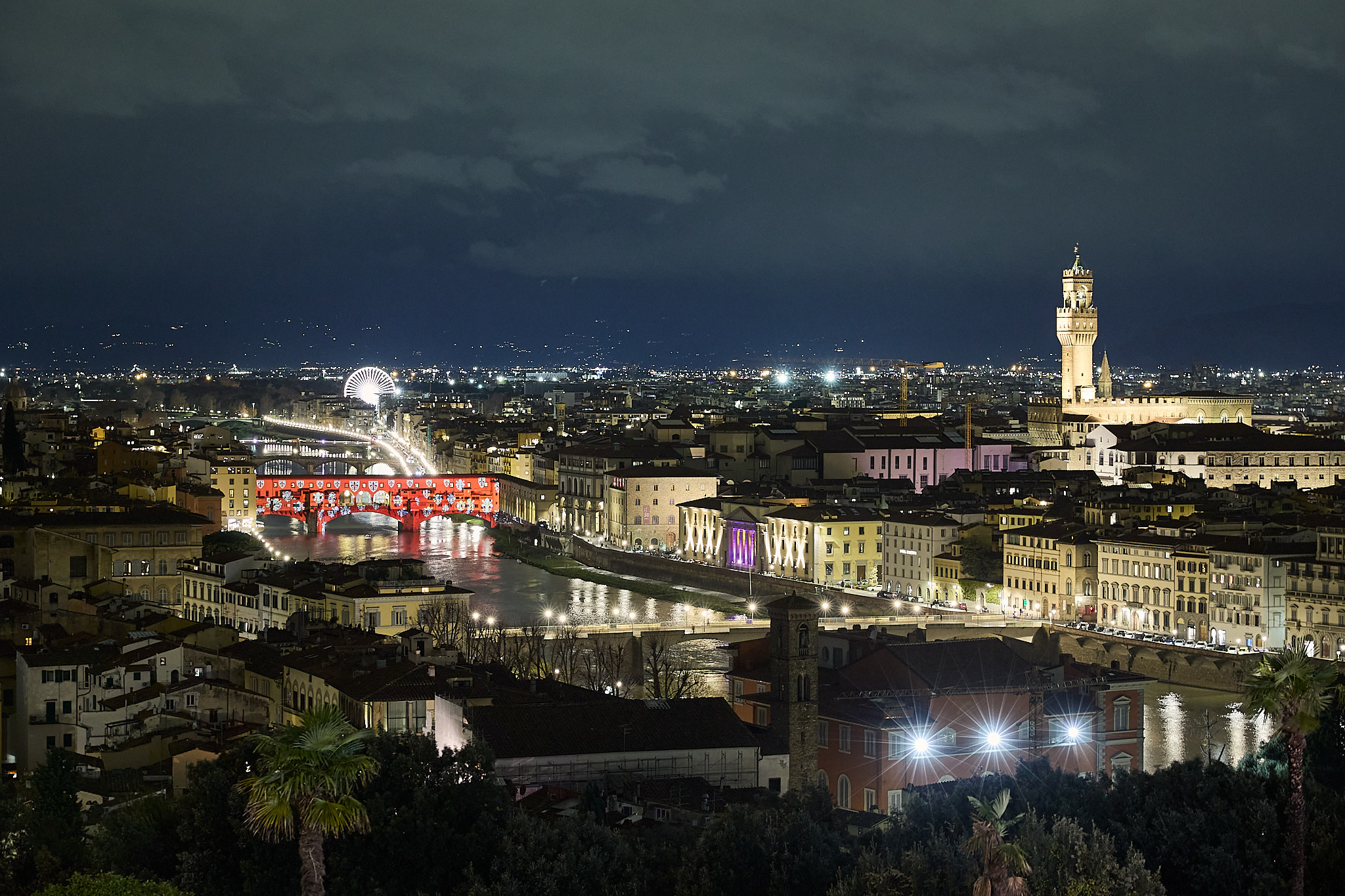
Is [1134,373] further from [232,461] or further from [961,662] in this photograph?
[961,662]

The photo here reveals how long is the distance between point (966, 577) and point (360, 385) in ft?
254

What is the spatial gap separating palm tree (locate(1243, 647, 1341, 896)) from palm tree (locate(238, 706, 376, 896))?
179 inches

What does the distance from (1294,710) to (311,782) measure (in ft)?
16.0

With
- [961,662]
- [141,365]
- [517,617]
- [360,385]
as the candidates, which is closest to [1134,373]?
[360,385]

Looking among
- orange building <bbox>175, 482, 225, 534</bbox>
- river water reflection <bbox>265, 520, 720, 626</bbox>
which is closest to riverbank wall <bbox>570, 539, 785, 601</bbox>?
river water reflection <bbox>265, 520, 720, 626</bbox>

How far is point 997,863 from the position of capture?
379 inches

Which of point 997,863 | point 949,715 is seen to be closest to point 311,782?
point 997,863

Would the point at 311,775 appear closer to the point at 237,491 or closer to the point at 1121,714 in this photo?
the point at 1121,714

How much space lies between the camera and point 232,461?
4662 centimetres

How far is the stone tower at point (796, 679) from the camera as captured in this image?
1500cm

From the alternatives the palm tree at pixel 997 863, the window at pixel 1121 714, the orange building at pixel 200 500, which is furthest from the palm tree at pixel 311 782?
the orange building at pixel 200 500

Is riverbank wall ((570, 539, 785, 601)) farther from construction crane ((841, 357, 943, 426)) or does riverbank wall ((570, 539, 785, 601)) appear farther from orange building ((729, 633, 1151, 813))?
construction crane ((841, 357, 943, 426))

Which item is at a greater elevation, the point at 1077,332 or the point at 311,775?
the point at 1077,332

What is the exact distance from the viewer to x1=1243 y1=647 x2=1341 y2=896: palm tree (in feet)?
36.1
